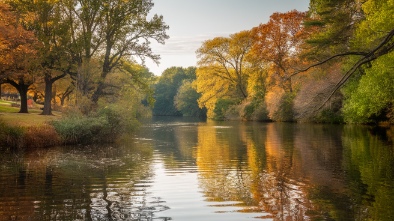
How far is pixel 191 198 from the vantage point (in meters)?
12.5

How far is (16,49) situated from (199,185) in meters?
25.6

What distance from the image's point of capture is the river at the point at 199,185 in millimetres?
10648

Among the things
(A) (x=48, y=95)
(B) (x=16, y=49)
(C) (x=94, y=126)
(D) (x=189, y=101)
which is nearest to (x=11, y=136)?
(C) (x=94, y=126)

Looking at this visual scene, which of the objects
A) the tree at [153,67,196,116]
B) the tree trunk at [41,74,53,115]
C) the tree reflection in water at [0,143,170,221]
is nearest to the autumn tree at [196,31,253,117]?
the tree trunk at [41,74,53,115]

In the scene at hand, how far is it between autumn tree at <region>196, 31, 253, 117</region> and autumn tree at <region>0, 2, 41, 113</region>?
3678cm

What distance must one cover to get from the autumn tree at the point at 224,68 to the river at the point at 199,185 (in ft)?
161

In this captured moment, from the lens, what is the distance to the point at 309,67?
757 inches

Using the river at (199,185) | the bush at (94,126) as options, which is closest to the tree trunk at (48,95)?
the bush at (94,126)

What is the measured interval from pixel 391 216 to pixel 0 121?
76.0ft

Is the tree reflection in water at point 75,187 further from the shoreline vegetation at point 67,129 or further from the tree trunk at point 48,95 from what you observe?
the tree trunk at point 48,95

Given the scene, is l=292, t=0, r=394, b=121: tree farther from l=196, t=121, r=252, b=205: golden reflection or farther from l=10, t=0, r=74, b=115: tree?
l=10, t=0, r=74, b=115: tree

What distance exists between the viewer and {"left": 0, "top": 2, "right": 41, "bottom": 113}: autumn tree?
31.3m

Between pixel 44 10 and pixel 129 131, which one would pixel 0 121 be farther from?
pixel 44 10

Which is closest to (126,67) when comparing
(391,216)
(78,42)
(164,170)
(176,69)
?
(78,42)
